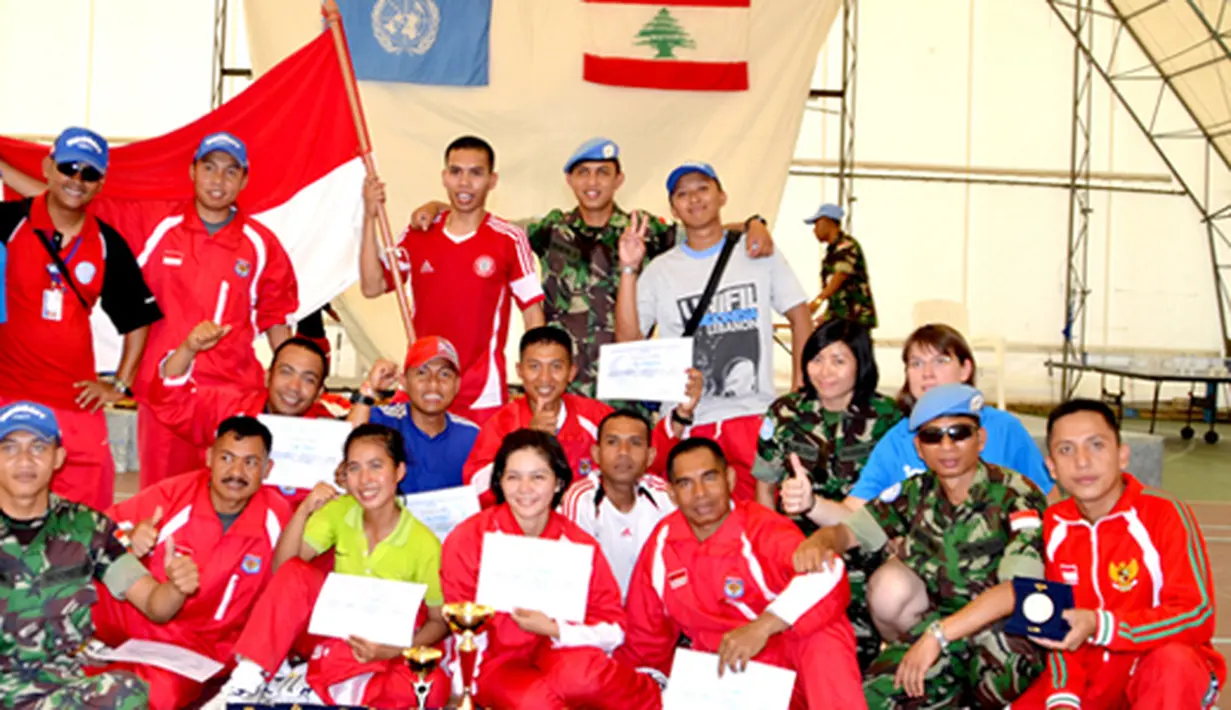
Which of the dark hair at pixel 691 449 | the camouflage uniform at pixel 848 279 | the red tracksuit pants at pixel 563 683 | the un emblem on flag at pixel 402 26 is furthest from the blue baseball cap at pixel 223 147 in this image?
the camouflage uniform at pixel 848 279

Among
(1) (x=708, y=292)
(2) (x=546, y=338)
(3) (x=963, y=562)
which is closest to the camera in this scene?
(3) (x=963, y=562)

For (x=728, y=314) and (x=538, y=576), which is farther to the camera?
(x=728, y=314)

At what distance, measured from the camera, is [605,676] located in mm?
3736

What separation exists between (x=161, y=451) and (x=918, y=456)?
324cm

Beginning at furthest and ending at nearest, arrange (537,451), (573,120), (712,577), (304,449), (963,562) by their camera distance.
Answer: (573,120)
(304,449)
(537,451)
(712,577)
(963,562)

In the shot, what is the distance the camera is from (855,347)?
432 cm

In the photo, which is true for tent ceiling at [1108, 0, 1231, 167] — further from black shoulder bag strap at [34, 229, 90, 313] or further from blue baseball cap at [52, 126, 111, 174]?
black shoulder bag strap at [34, 229, 90, 313]

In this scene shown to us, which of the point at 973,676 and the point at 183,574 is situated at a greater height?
the point at 183,574

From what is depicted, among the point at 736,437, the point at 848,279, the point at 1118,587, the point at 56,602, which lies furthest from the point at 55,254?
the point at 848,279

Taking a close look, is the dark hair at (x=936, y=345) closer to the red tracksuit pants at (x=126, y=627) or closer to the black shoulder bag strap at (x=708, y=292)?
the black shoulder bag strap at (x=708, y=292)

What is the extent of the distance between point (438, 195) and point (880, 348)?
1092 cm

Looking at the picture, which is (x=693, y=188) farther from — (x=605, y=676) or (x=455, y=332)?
(x=605, y=676)

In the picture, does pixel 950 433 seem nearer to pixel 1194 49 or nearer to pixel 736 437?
pixel 736 437

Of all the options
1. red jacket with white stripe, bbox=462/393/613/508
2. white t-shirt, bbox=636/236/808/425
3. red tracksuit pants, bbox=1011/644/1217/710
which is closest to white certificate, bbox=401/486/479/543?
red jacket with white stripe, bbox=462/393/613/508
